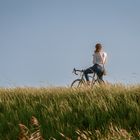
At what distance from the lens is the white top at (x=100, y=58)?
→ 61.1 ft

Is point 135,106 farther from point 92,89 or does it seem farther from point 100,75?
point 100,75

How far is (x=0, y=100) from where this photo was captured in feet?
46.7

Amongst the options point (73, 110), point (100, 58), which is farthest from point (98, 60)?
point (73, 110)

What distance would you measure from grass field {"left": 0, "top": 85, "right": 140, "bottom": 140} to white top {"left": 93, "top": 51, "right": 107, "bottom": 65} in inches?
165

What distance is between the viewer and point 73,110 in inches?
477

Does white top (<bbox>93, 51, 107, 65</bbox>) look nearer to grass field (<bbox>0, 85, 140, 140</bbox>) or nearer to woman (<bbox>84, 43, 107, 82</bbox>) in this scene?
woman (<bbox>84, 43, 107, 82</bbox>)

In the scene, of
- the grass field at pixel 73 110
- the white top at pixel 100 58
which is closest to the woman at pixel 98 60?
the white top at pixel 100 58

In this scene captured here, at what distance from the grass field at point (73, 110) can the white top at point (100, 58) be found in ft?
13.7

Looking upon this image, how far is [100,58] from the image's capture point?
734 inches

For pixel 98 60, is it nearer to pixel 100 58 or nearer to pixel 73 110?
pixel 100 58

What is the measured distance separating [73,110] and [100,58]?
684 centimetres

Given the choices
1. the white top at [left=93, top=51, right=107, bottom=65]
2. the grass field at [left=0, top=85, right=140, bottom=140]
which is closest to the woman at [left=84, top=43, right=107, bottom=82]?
the white top at [left=93, top=51, right=107, bottom=65]

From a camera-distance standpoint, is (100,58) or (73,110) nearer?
(73,110)

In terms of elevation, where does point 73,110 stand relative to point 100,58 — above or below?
below
